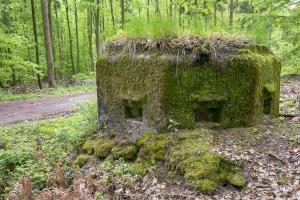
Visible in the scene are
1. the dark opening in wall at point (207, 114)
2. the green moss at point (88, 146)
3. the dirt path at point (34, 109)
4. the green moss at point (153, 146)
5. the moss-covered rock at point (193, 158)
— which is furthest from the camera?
the dirt path at point (34, 109)

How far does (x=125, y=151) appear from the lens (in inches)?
174

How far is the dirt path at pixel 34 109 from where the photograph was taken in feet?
31.1

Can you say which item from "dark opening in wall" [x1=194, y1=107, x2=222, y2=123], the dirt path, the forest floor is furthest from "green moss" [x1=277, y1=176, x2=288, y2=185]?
the dirt path

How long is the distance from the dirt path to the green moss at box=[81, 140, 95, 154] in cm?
345

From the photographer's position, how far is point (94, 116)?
20.0ft

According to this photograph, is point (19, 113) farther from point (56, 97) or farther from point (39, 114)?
point (56, 97)

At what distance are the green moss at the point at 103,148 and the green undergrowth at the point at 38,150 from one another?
1.12 feet

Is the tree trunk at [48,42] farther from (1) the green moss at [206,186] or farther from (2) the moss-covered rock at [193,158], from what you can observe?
(1) the green moss at [206,186]

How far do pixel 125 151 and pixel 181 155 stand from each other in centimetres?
102

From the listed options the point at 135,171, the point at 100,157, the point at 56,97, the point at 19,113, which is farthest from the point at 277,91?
the point at 56,97

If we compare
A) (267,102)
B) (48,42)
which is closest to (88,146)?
(267,102)

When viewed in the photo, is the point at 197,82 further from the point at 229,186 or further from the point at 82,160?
the point at 82,160

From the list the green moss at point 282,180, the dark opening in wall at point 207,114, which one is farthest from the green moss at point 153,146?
the green moss at point 282,180

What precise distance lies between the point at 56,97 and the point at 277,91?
10973mm
